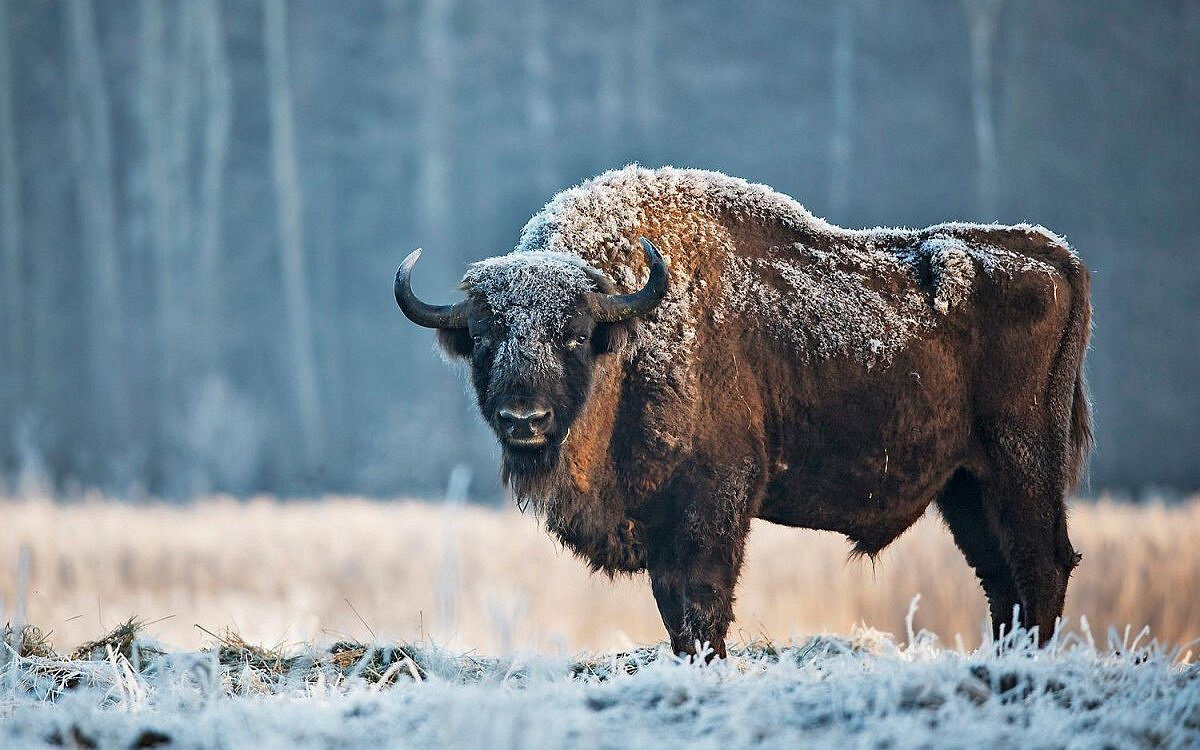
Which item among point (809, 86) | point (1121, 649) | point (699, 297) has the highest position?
point (809, 86)

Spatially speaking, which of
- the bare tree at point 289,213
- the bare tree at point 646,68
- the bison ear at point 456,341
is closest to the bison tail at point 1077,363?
the bison ear at point 456,341

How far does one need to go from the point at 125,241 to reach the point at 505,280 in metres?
29.0

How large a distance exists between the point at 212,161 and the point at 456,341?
26.8m

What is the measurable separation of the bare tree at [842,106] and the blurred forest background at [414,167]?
7cm

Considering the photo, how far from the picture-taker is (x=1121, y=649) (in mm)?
4523

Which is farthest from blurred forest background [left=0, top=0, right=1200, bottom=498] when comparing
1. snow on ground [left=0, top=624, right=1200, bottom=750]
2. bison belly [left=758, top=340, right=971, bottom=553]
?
snow on ground [left=0, top=624, right=1200, bottom=750]

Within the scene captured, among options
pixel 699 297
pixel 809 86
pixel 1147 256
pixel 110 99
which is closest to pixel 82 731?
pixel 699 297

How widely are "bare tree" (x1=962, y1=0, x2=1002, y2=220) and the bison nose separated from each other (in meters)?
23.6

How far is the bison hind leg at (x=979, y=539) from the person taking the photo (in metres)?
7.14

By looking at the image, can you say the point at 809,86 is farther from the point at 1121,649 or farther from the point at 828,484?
the point at 1121,649

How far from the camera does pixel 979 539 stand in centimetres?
723

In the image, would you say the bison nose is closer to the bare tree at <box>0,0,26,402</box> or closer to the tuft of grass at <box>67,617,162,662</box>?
the tuft of grass at <box>67,617,162,662</box>

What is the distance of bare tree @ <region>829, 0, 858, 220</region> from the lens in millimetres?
27750

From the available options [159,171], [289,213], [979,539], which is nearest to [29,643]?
[979,539]
